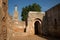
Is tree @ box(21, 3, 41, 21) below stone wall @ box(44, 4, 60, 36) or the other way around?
the other way around

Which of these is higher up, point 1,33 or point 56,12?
point 56,12

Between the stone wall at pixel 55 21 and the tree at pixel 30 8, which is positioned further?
the tree at pixel 30 8

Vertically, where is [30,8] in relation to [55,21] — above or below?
above

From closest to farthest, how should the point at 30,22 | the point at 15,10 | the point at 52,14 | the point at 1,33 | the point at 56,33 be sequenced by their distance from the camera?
the point at 1,33, the point at 56,33, the point at 52,14, the point at 30,22, the point at 15,10

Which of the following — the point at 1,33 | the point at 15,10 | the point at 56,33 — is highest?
the point at 15,10

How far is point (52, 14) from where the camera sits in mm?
17281

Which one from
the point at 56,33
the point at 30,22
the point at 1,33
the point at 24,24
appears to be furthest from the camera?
the point at 24,24

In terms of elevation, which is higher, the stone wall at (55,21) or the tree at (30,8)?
the tree at (30,8)

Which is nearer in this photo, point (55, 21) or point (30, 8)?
point (55, 21)

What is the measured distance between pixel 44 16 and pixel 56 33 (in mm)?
5691

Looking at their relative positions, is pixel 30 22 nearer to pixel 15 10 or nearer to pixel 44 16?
pixel 44 16

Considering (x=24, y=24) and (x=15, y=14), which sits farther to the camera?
(x=15, y=14)

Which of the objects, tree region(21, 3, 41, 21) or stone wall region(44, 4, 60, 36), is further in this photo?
tree region(21, 3, 41, 21)

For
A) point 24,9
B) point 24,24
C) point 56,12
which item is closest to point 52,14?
point 56,12
